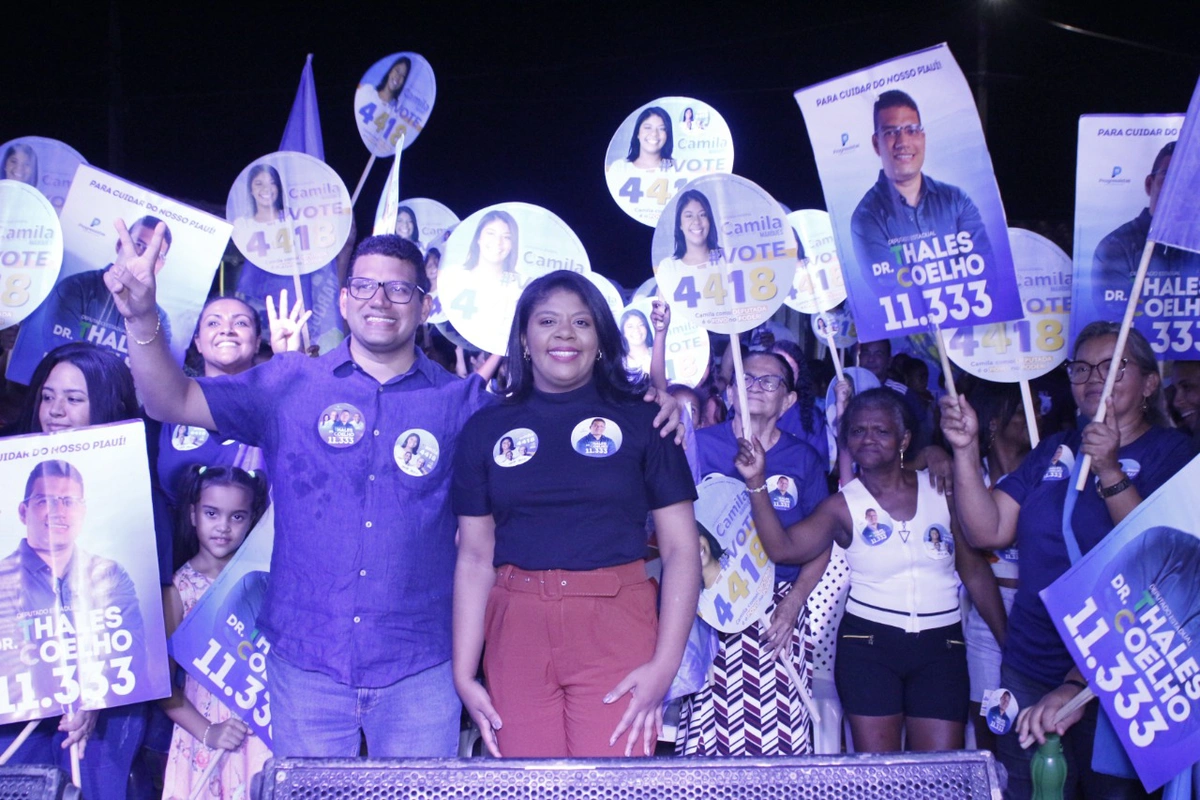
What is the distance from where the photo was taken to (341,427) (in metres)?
2.49

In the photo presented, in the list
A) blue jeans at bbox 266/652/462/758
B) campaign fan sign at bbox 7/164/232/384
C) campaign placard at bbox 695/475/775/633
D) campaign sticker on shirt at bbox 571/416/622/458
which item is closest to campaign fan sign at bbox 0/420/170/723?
blue jeans at bbox 266/652/462/758

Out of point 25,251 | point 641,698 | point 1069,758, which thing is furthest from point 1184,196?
point 25,251

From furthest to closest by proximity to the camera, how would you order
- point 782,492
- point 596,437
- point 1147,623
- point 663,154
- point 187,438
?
point 663,154 < point 782,492 < point 187,438 < point 1147,623 < point 596,437

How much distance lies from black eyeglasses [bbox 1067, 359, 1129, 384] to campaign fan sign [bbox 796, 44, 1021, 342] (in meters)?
0.23

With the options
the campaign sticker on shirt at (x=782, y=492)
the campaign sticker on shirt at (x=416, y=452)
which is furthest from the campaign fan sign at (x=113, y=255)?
the campaign sticker on shirt at (x=782, y=492)

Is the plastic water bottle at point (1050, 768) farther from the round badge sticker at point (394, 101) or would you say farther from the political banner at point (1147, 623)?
the round badge sticker at point (394, 101)

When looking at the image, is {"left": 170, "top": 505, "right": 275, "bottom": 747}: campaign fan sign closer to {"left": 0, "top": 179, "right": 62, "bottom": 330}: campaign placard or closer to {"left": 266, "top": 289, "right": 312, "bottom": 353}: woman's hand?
{"left": 266, "top": 289, "right": 312, "bottom": 353}: woman's hand

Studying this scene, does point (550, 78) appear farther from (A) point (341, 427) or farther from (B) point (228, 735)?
(A) point (341, 427)

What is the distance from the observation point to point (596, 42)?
30.8ft

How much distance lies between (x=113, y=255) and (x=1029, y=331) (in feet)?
10.6

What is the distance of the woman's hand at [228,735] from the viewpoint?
312cm

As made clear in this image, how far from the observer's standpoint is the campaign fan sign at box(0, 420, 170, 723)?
2.80m

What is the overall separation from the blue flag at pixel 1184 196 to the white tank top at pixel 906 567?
3.56ft

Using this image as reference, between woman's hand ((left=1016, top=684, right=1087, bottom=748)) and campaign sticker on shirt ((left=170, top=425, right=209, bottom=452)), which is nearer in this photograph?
woman's hand ((left=1016, top=684, right=1087, bottom=748))
